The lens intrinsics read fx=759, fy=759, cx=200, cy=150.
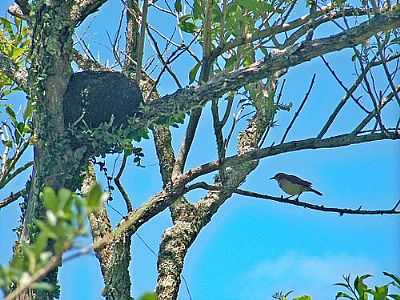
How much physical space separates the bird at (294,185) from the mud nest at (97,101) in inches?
31.8

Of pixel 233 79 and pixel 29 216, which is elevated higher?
pixel 233 79

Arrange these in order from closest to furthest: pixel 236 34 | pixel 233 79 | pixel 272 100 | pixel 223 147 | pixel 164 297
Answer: pixel 233 79 → pixel 236 34 → pixel 223 147 → pixel 272 100 → pixel 164 297

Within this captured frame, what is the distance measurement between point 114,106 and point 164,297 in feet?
3.96

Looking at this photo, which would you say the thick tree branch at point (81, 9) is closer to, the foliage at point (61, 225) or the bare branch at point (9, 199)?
the bare branch at point (9, 199)

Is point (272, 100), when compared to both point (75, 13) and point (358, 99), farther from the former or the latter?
point (75, 13)

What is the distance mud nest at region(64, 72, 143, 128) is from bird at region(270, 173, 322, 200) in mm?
808

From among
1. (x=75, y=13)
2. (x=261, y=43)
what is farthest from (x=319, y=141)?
(x=75, y=13)

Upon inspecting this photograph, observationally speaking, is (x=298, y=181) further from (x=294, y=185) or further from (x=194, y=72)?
(x=194, y=72)

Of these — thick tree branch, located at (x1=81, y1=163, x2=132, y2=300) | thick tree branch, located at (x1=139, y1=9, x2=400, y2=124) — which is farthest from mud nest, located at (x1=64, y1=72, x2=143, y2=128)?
thick tree branch, located at (x1=81, y1=163, x2=132, y2=300)

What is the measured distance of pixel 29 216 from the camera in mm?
2527

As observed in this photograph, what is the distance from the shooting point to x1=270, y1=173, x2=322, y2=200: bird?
3.00m

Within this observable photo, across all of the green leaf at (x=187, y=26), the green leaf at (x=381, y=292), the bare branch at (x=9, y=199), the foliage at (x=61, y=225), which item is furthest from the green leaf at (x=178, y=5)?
the foliage at (x=61, y=225)

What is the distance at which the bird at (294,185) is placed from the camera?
9.85 feet

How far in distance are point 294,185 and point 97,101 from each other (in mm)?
930
